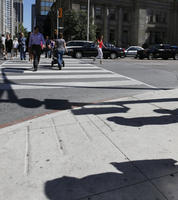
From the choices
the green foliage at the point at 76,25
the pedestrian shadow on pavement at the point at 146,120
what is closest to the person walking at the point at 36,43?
the pedestrian shadow on pavement at the point at 146,120

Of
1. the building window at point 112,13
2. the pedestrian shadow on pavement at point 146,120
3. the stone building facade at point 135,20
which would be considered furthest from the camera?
the building window at point 112,13

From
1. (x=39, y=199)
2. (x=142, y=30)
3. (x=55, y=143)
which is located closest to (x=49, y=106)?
(x=55, y=143)

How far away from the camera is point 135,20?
5925 cm

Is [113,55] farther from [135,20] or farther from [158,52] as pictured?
[135,20]

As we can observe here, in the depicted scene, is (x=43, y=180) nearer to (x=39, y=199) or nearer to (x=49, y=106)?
(x=39, y=199)

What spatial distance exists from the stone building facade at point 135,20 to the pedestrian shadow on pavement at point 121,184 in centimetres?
5421

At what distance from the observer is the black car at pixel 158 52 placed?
1147 inches

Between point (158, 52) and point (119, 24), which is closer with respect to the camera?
point (158, 52)

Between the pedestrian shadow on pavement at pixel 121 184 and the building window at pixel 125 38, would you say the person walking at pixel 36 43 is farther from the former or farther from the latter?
the building window at pixel 125 38

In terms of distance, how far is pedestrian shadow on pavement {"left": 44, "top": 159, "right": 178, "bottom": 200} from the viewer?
2.69 metres

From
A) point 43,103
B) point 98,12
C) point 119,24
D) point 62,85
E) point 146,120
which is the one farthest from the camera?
point 119,24

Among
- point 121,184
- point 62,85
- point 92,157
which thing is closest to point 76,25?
point 62,85

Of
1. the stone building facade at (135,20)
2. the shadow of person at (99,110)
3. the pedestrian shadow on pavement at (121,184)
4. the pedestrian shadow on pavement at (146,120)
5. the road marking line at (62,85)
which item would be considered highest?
the stone building facade at (135,20)

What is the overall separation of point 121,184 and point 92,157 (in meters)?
0.71
